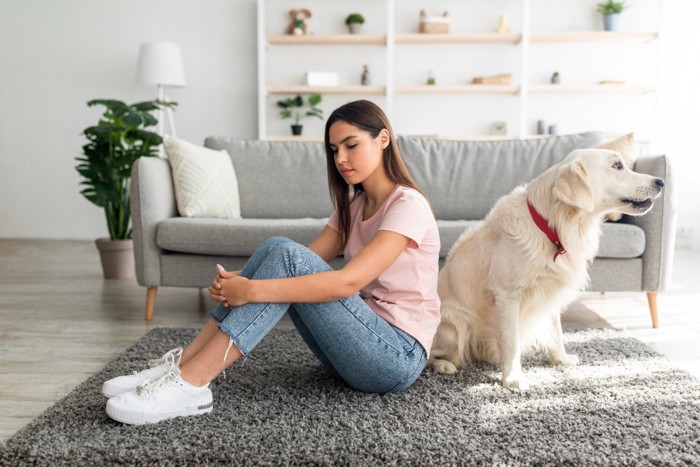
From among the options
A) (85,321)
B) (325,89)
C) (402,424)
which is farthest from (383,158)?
(325,89)

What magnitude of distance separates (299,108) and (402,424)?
4.54 meters

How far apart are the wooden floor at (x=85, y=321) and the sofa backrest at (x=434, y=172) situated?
71cm

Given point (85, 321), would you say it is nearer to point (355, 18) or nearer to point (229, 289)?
→ point (229, 289)

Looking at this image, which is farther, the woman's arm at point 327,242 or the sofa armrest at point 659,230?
the sofa armrest at point 659,230

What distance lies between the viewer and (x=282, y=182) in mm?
3496

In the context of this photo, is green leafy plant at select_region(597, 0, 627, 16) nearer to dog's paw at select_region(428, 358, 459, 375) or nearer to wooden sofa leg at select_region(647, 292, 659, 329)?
wooden sofa leg at select_region(647, 292, 659, 329)

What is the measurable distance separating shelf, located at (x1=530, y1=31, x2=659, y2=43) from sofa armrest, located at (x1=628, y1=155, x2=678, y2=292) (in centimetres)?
299

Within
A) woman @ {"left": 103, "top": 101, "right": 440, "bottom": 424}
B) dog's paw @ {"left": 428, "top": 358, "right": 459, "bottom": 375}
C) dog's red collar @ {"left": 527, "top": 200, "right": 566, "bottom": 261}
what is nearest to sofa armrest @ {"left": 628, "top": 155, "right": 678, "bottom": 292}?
dog's red collar @ {"left": 527, "top": 200, "right": 566, "bottom": 261}

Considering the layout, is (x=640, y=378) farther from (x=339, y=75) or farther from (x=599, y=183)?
(x=339, y=75)

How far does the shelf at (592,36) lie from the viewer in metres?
5.36

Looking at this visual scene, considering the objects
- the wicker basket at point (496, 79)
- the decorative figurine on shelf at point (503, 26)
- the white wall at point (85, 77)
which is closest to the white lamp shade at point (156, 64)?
the white wall at point (85, 77)

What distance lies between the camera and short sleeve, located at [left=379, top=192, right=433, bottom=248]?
1.62 metres

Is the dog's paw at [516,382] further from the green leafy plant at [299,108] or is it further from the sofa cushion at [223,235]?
the green leafy plant at [299,108]

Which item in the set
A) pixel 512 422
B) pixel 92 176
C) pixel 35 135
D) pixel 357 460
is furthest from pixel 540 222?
pixel 35 135
